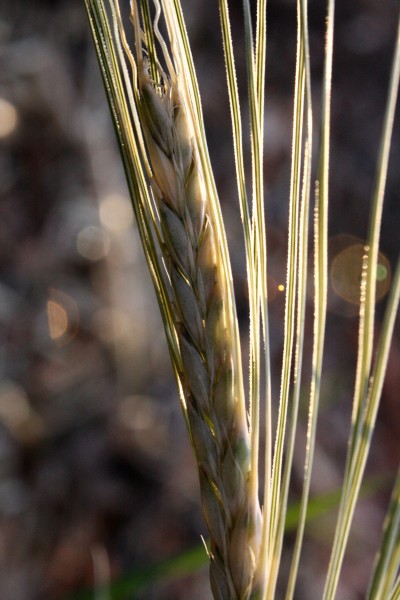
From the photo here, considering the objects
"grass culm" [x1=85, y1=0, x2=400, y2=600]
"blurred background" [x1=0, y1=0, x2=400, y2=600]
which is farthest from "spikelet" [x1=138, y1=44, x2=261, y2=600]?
"blurred background" [x1=0, y1=0, x2=400, y2=600]

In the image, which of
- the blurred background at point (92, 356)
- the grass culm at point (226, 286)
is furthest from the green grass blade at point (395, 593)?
the blurred background at point (92, 356)

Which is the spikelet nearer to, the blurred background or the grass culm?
the grass culm

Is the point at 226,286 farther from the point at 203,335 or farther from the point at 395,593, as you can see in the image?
the point at 395,593

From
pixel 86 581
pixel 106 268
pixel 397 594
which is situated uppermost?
pixel 397 594

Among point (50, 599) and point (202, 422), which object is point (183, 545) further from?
point (202, 422)

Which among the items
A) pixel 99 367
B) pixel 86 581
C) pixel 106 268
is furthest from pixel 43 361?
pixel 86 581

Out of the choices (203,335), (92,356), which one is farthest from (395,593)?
(92,356)
